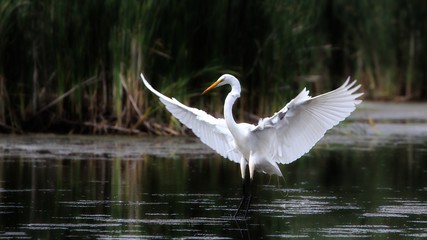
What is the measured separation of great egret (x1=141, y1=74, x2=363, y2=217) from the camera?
852 cm

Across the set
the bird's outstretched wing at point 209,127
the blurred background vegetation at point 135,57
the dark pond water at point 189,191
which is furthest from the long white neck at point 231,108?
the blurred background vegetation at point 135,57

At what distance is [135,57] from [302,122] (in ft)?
18.1

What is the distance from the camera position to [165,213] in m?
8.05

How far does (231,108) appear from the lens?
28.8ft

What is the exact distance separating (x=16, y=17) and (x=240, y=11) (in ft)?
10.1

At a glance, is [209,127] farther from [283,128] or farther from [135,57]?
[135,57]

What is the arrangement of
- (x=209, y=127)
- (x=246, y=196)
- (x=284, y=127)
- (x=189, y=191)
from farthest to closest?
1. (x=209, y=127)
2. (x=189, y=191)
3. (x=284, y=127)
4. (x=246, y=196)

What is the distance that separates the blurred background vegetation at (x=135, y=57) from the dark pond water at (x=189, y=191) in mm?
450

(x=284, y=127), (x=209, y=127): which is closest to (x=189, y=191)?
(x=209, y=127)

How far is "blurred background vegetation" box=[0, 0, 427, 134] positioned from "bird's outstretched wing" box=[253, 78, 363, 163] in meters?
4.97

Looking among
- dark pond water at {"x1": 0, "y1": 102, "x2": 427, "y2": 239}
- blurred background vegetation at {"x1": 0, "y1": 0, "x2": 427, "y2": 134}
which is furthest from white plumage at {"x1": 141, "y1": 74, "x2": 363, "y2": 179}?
blurred background vegetation at {"x1": 0, "y1": 0, "x2": 427, "y2": 134}

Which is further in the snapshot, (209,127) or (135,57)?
(135,57)

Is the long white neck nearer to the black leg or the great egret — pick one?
the great egret

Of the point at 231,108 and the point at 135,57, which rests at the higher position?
the point at 135,57
